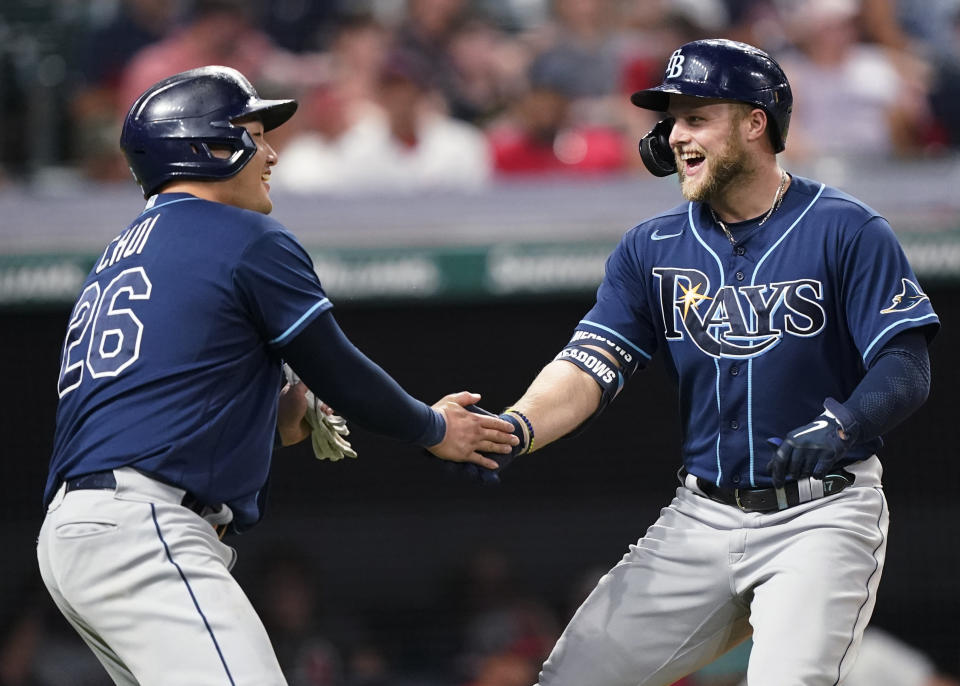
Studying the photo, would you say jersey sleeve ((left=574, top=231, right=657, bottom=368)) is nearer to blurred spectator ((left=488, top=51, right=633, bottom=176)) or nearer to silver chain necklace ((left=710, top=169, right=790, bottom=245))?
silver chain necklace ((left=710, top=169, right=790, bottom=245))

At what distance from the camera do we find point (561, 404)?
12.0 feet

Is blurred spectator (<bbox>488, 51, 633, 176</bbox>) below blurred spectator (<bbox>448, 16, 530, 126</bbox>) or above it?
below

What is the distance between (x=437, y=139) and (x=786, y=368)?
392cm

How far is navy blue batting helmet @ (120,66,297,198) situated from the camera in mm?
3111

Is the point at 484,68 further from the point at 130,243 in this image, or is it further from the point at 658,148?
the point at 130,243

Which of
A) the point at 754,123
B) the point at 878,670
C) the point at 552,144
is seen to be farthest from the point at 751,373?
the point at 552,144

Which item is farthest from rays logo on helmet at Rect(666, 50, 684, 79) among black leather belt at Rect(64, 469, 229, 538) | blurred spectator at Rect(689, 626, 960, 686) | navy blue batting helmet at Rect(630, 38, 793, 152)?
blurred spectator at Rect(689, 626, 960, 686)

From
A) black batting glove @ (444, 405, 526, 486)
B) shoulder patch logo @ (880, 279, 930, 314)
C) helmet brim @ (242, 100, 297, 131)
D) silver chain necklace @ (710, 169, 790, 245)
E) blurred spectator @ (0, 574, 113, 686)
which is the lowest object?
blurred spectator @ (0, 574, 113, 686)

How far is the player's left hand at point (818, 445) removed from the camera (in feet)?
10.0

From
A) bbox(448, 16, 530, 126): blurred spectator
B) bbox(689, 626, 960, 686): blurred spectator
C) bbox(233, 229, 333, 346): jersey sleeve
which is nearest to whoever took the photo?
bbox(233, 229, 333, 346): jersey sleeve

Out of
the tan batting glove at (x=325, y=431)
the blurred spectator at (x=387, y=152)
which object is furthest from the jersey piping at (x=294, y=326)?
the blurred spectator at (x=387, y=152)

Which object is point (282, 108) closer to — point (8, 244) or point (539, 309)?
point (8, 244)

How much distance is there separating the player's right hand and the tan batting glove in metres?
0.27

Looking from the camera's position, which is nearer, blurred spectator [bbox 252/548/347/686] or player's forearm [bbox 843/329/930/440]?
player's forearm [bbox 843/329/930/440]
